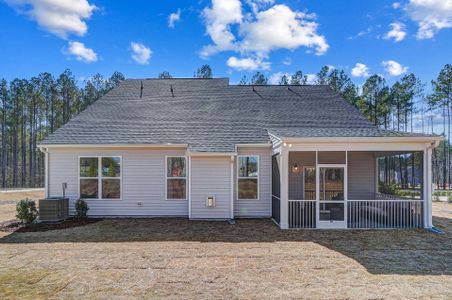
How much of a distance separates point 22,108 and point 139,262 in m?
37.0

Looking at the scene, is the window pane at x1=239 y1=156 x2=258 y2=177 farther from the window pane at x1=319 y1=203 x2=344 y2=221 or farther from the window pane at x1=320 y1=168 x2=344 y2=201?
the window pane at x1=319 y1=203 x2=344 y2=221

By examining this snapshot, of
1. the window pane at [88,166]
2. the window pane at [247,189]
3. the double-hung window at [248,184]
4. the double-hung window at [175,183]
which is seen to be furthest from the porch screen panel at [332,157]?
the window pane at [88,166]

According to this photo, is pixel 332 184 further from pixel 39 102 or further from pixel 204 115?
pixel 39 102

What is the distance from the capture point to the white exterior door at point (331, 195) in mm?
10258

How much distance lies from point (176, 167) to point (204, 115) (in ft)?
10.7

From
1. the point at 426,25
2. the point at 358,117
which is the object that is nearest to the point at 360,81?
the point at 426,25

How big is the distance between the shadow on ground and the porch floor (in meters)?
0.03

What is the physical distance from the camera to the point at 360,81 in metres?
30.3

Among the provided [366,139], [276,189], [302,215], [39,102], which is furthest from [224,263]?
[39,102]

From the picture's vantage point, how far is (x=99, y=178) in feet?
40.0

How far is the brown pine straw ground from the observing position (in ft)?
16.8

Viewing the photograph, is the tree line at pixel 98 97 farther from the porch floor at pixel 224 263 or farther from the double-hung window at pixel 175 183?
the porch floor at pixel 224 263

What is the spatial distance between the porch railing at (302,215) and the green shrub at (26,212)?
356 inches

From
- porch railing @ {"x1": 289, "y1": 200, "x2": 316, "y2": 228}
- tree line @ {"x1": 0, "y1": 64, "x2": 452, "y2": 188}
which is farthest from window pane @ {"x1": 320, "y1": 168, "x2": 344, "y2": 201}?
tree line @ {"x1": 0, "y1": 64, "x2": 452, "y2": 188}
